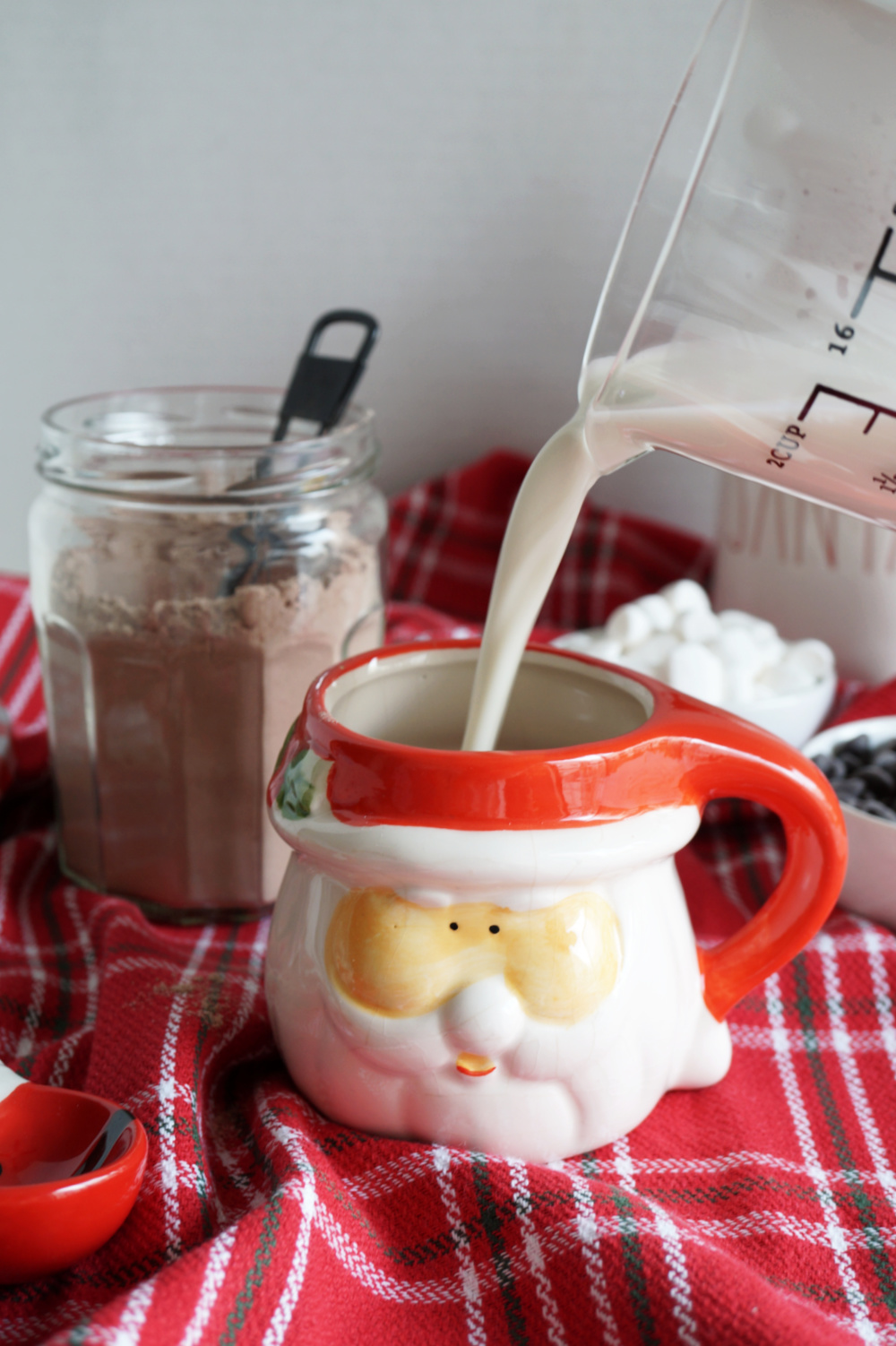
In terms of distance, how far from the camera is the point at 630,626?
840 millimetres

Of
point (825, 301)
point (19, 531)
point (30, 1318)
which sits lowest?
point (19, 531)

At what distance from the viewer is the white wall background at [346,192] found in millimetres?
974

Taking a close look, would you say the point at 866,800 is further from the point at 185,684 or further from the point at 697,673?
the point at 185,684

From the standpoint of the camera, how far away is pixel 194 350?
1115mm

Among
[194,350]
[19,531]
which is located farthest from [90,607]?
[19,531]

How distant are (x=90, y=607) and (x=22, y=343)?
631 millimetres

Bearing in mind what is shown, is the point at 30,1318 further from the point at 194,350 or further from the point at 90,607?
the point at 194,350

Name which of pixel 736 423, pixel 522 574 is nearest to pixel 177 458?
pixel 522 574

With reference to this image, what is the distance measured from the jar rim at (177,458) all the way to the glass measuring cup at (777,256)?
0.24 m

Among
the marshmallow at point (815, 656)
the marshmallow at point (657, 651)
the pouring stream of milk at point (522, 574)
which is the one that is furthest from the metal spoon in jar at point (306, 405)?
the marshmallow at point (815, 656)

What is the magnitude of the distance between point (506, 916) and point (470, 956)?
2cm

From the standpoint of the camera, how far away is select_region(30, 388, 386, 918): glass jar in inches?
24.9

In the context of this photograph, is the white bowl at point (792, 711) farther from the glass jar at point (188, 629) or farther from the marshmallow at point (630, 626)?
the glass jar at point (188, 629)

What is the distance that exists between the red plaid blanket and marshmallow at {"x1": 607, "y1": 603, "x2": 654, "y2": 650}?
25 centimetres
